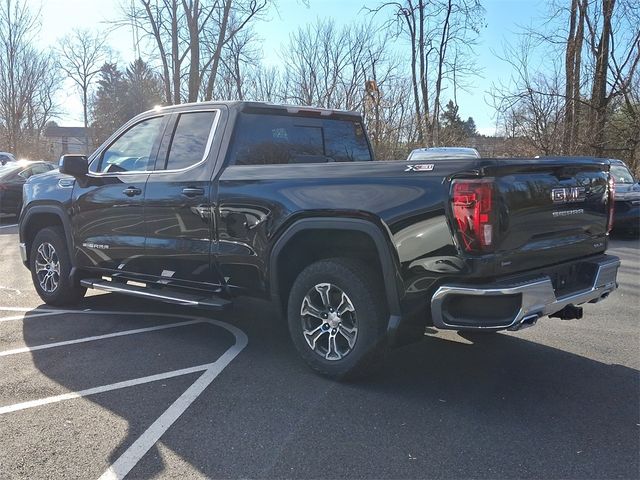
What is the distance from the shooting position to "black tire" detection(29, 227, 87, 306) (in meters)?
6.07

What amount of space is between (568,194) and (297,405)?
227 centimetres

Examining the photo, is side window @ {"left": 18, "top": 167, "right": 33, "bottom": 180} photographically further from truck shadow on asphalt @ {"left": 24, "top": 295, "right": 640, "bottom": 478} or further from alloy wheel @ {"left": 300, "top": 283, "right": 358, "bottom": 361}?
alloy wheel @ {"left": 300, "top": 283, "right": 358, "bottom": 361}

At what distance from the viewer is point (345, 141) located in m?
5.54

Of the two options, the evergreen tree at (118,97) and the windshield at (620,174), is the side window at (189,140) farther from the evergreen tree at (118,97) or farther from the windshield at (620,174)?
the evergreen tree at (118,97)

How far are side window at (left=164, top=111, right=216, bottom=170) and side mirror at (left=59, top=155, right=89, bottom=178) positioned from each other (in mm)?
1033

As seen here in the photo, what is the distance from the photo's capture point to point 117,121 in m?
51.7

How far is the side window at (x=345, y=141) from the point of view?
5.40 meters

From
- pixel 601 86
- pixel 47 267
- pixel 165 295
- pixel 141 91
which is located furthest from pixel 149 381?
pixel 141 91

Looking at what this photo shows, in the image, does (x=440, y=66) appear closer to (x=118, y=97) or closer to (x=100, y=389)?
(x=100, y=389)

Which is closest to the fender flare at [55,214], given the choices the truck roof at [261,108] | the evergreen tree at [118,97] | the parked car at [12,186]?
the truck roof at [261,108]

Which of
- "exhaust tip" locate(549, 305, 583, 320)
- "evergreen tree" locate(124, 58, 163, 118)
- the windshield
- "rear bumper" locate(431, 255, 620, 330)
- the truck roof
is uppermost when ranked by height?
"evergreen tree" locate(124, 58, 163, 118)

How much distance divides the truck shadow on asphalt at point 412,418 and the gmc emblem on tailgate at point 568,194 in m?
1.29

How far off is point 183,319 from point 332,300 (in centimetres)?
231

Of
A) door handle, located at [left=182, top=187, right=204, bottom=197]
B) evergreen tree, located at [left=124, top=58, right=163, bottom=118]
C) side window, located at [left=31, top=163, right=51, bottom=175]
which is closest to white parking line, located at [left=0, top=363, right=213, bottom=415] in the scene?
door handle, located at [left=182, top=187, right=204, bottom=197]
